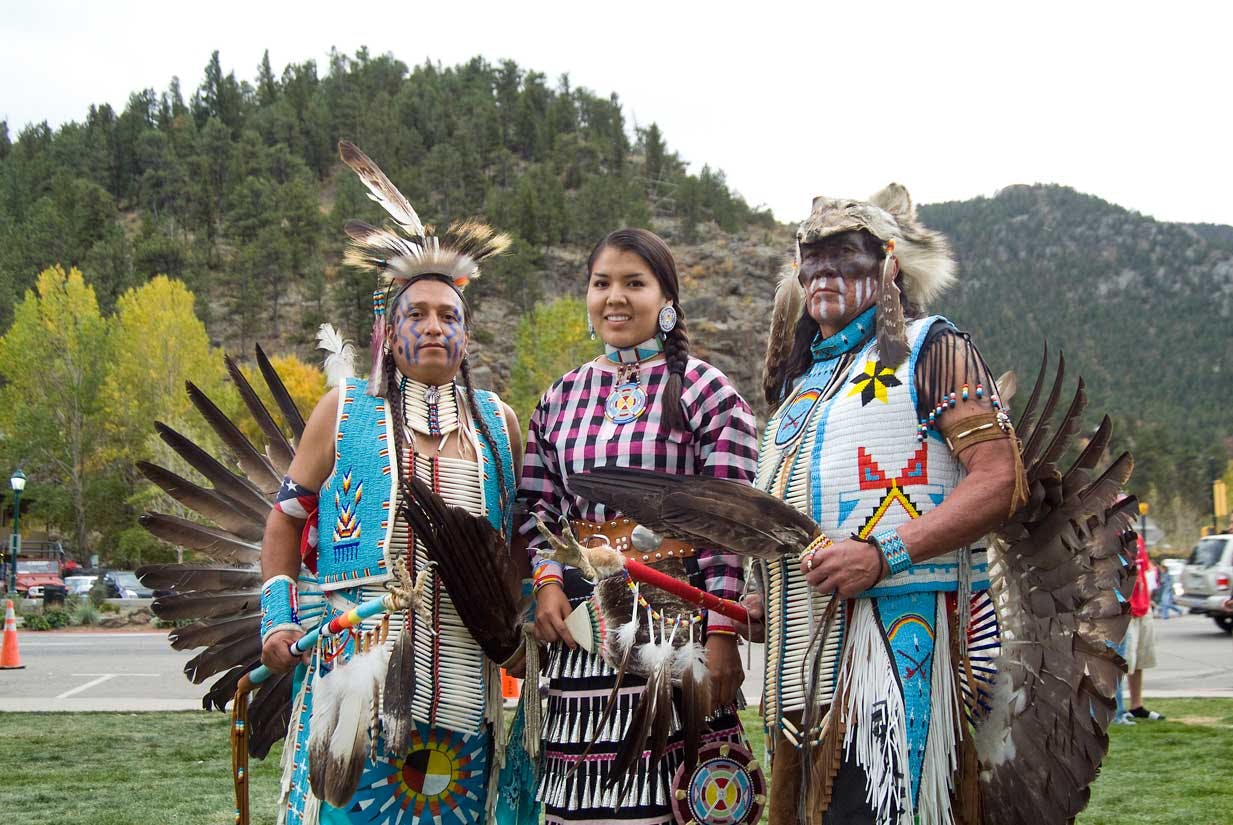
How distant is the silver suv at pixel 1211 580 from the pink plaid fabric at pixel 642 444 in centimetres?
1672

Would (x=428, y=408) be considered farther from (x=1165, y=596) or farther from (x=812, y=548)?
(x=1165, y=596)

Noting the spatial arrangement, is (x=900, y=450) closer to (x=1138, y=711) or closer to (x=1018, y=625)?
(x=1018, y=625)

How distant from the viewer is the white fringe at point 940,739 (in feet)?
8.68

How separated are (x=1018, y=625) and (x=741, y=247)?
84891 millimetres

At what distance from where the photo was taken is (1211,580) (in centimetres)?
1870

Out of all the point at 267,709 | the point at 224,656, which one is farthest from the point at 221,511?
the point at 267,709

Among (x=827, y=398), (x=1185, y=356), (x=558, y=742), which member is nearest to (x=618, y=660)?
(x=558, y=742)

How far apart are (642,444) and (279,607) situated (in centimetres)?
118

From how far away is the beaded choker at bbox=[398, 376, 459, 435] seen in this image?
11.6 feet

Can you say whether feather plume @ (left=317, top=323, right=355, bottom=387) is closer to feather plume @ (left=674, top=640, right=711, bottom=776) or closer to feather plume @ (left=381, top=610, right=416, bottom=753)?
feather plume @ (left=381, top=610, right=416, bottom=753)

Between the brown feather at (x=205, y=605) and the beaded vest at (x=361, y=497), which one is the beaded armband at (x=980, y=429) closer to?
the beaded vest at (x=361, y=497)

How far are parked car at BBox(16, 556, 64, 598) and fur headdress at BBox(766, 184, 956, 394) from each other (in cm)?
2915

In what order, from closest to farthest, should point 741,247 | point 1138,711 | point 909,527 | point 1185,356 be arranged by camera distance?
point 909,527 < point 1138,711 < point 741,247 < point 1185,356

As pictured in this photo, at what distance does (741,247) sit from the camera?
283 ft
